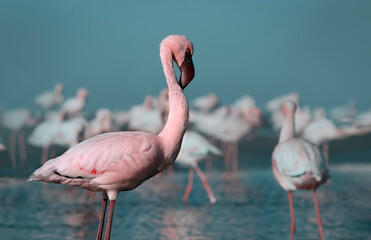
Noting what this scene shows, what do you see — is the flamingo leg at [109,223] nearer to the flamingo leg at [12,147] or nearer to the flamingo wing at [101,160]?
the flamingo wing at [101,160]

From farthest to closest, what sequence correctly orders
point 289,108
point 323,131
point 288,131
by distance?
point 323,131
point 289,108
point 288,131

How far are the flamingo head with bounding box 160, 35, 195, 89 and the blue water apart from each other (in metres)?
2.29

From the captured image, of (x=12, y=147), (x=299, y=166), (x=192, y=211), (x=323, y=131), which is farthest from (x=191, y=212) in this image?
(x=12, y=147)

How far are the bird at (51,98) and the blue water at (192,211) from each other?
5640mm

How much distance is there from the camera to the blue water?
5676mm

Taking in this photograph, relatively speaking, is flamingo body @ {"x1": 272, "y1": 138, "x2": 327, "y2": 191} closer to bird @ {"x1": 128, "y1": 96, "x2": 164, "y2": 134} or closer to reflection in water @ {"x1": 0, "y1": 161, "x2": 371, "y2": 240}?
reflection in water @ {"x1": 0, "y1": 161, "x2": 371, "y2": 240}

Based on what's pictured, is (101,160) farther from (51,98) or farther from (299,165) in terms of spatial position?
(51,98)

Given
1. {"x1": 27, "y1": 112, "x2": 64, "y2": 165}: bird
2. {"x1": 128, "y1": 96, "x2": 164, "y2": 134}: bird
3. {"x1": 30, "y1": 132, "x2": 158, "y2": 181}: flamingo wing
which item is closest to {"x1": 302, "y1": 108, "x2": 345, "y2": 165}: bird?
{"x1": 128, "y1": 96, "x2": 164, "y2": 134}: bird

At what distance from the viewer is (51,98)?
16.7m

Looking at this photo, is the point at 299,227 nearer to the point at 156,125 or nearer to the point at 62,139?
the point at 62,139

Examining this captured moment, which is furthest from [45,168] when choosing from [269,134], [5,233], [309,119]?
[269,134]

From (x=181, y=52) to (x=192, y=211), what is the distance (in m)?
3.94

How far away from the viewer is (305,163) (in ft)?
17.4

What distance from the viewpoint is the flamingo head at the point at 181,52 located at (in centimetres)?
364
